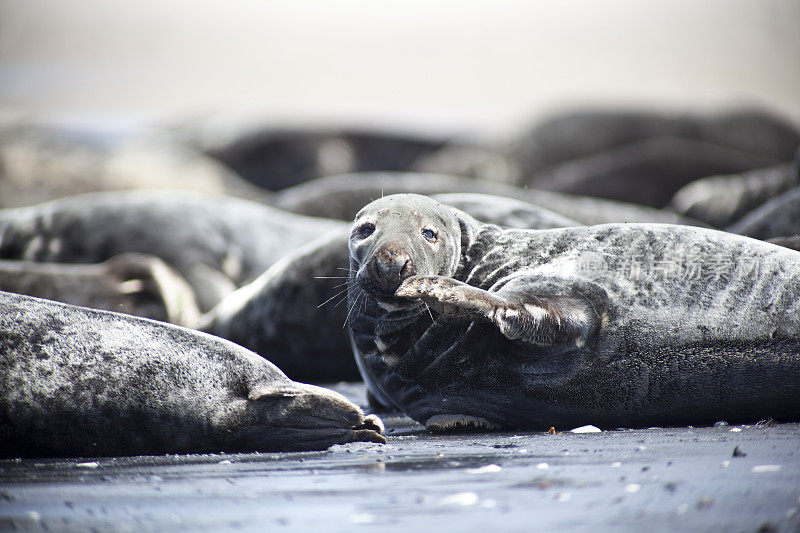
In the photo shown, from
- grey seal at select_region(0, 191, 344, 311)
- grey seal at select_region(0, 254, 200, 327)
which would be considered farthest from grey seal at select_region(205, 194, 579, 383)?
grey seal at select_region(0, 191, 344, 311)

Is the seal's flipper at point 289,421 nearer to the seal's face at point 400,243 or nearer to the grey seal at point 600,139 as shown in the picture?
the seal's face at point 400,243

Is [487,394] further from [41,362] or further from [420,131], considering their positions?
[420,131]

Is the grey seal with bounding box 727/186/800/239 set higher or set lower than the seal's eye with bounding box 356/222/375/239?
lower

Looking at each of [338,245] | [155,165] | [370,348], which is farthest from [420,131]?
[370,348]

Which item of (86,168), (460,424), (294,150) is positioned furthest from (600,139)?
(460,424)

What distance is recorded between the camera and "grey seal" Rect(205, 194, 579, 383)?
539 centimetres

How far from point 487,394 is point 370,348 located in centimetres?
54

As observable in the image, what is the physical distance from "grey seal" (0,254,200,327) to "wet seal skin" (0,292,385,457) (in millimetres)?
2762

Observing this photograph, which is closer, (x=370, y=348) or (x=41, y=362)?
(x=41, y=362)

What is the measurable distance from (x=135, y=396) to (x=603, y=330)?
1645 mm

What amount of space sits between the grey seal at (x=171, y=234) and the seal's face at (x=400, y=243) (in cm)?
344

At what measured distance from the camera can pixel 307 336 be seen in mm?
5539

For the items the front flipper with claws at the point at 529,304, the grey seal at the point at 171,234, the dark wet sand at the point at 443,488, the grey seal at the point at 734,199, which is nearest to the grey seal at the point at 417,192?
the grey seal at the point at 734,199

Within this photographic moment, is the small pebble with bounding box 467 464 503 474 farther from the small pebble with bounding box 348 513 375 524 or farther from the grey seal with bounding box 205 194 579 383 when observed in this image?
the grey seal with bounding box 205 194 579 383
